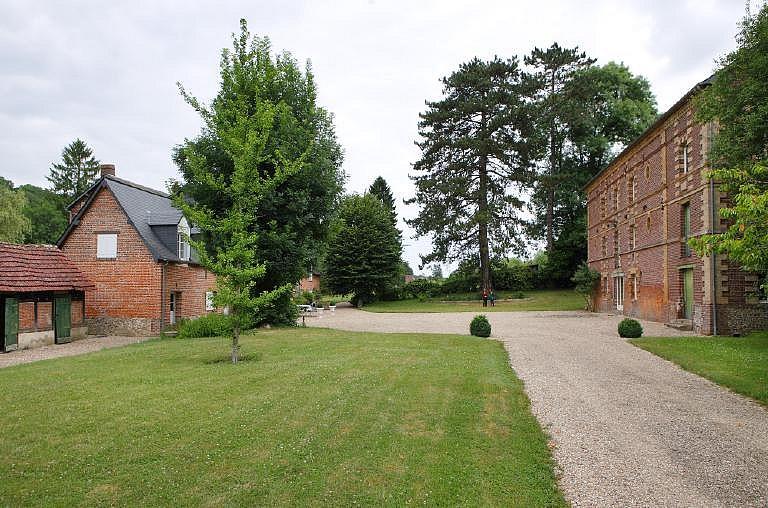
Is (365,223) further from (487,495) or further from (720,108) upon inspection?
(487,495)

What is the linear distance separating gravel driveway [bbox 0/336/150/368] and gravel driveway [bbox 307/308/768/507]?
1489 cm

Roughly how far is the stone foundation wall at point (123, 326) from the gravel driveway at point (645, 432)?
52.9ft

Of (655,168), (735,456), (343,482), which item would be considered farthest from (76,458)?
(655,168)

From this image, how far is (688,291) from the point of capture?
23.5 m

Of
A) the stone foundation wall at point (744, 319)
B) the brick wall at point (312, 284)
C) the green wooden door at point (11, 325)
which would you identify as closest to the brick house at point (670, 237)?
the stone foundation wall at point (744, 319)

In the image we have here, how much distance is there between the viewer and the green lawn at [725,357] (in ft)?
36.4

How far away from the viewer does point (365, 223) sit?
5050 cm

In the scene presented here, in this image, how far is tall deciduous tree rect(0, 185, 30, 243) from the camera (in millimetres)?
38062

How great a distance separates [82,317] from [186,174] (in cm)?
787

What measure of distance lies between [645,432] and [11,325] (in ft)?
66.6

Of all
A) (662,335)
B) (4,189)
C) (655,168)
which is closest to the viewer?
(662,335)

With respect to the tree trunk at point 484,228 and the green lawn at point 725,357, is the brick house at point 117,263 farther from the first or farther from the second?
the tree trunk at point 484,228

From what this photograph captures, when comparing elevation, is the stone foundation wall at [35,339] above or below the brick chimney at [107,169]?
below

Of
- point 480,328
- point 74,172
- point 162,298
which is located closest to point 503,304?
point 480,328
